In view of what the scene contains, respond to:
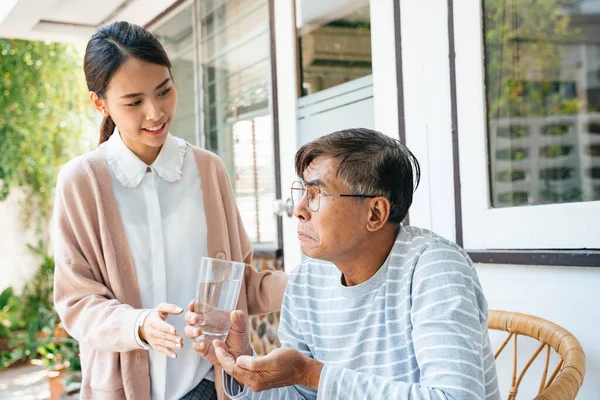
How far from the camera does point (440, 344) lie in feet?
3.46

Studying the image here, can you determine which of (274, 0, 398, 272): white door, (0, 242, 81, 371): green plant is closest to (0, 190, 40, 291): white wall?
(0, 242, 81, 371): green plant

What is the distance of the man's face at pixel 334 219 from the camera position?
1275 millimetres

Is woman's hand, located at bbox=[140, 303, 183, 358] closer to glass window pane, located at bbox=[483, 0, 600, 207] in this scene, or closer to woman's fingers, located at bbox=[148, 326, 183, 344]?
woman's fingers, located at bbox=[148, 326, 183, 344]

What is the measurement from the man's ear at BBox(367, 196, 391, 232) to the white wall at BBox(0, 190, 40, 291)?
21.6 ft

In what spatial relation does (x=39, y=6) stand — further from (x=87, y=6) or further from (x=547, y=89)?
(x=547, y=89)

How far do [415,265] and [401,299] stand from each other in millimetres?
73

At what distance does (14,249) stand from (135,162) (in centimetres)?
617

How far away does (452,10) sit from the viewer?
203 cm

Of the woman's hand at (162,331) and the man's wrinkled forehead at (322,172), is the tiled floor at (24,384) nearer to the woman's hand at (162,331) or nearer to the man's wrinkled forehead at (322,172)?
the woman's hand at (162,331)

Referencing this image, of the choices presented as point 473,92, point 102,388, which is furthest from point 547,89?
point 102,388

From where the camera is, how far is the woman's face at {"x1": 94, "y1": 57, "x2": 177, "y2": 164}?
1.52m

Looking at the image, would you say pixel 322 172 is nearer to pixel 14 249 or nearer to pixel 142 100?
pixel 142 100

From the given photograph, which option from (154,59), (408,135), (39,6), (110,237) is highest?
(39,6)

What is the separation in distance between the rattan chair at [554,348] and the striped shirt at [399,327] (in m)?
0.13
